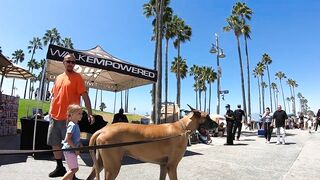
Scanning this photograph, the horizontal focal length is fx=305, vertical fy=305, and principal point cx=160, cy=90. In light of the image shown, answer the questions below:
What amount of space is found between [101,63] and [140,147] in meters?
5.55

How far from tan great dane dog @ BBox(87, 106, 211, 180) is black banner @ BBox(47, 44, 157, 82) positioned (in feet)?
16.2

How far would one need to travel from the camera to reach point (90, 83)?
53.1 ft

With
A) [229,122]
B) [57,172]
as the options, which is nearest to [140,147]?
[57,172]

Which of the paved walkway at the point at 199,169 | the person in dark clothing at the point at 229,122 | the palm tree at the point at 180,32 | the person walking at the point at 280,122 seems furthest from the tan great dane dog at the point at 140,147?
the palm tree at the point at 180,32

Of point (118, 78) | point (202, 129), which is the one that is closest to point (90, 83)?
point (118, 78)

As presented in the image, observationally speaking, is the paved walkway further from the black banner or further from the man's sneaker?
the black banner

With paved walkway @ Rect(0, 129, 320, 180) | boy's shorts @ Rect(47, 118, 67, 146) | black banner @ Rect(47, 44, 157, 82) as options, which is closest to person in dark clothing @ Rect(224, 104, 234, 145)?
paved walkway @ Rect(0, 129, 320, 180)

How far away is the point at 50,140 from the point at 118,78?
996cm

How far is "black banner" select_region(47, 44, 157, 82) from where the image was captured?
27.4ft

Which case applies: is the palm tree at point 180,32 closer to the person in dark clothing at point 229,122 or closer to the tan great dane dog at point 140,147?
the person in dark clothing at point 229,122

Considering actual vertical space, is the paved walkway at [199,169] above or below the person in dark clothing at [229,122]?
below

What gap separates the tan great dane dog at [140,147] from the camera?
3906 mm

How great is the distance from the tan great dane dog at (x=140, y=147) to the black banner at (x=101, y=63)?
16.2 feet

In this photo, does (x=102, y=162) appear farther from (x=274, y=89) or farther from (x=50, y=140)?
(x=274, y=89)
